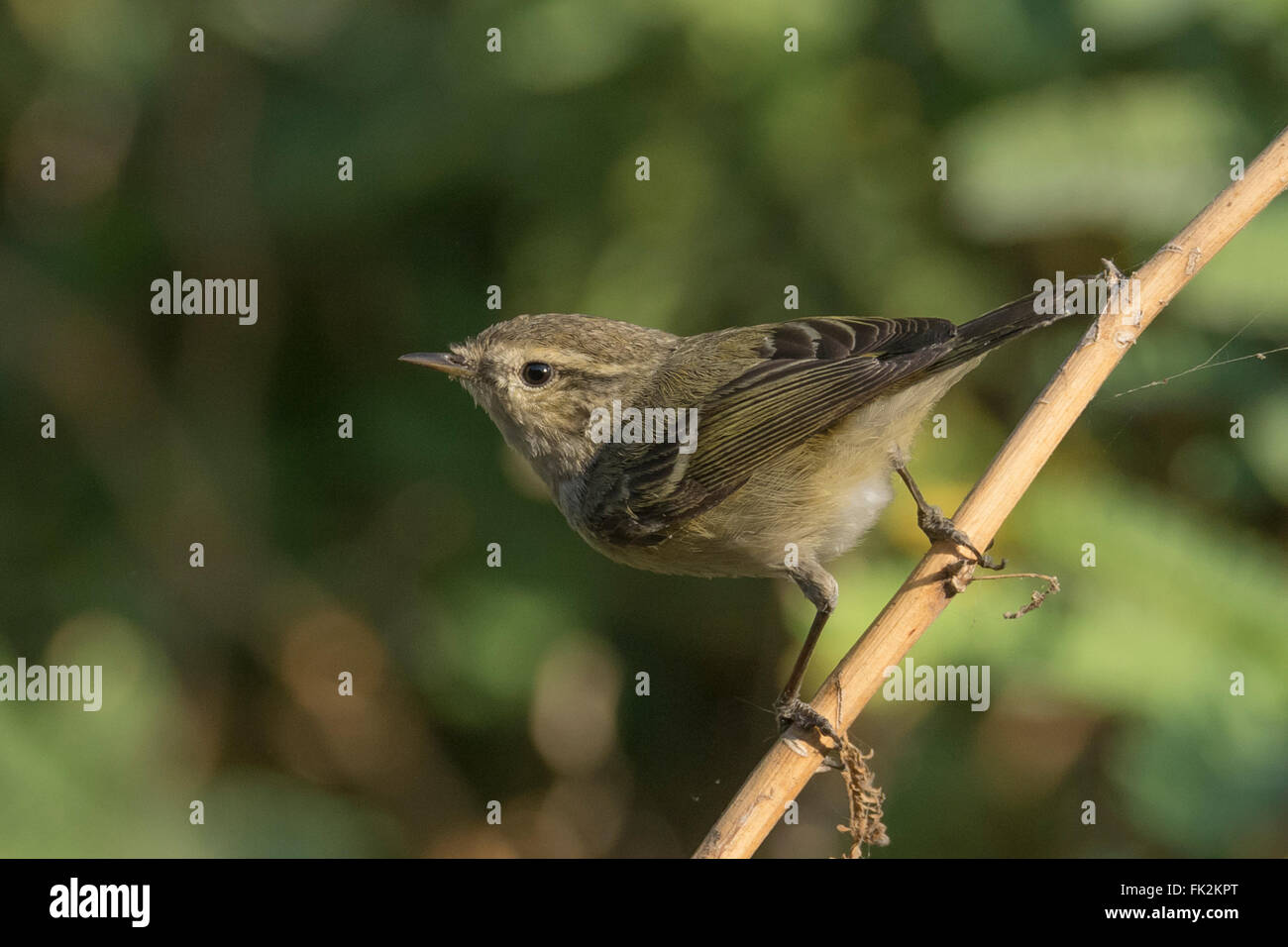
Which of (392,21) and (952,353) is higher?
(392,21)

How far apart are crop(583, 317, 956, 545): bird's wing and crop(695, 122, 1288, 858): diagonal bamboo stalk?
0.38m

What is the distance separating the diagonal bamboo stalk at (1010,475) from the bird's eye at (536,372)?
4.12ft

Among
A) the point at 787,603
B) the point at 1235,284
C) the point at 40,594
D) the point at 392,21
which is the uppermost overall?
the point at 392,21

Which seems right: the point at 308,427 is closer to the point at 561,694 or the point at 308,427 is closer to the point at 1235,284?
the point at 561,694

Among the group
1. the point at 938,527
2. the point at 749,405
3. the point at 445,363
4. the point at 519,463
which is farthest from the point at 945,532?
the point at 519,463

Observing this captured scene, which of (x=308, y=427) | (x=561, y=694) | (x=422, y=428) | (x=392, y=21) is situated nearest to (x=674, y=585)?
(x=561, y=694)

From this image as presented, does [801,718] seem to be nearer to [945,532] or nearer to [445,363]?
[945,532]

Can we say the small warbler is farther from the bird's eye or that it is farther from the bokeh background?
the bokeh background

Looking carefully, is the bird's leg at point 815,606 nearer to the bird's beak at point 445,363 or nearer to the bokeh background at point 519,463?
the bokeh background at point 519,463

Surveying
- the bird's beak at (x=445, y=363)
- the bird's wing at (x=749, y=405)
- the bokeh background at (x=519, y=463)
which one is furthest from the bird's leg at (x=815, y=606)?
the bird's beak at (x=445, y=363)

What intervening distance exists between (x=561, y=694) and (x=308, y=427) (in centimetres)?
152

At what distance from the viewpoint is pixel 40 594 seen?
4895 millimetres

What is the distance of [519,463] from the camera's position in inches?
181

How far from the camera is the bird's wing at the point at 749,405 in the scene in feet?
10.2
